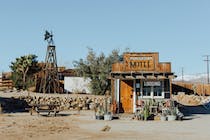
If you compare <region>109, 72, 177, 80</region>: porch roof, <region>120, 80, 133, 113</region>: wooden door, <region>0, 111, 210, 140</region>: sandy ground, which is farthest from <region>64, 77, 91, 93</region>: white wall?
<region>0, 111, 210, 140</region>: sandy ground

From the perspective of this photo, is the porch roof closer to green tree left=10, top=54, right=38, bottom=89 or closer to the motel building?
the motel building

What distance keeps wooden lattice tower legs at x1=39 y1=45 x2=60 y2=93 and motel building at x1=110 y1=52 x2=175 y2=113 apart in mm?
17545

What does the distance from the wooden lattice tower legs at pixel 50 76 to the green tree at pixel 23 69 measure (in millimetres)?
2587

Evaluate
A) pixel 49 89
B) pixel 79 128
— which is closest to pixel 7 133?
pixel 79 128

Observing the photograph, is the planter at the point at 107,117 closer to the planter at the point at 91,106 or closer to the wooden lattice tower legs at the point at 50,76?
the planter at the point at 91,106

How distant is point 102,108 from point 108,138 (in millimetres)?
9874

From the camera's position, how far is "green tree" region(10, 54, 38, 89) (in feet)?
152

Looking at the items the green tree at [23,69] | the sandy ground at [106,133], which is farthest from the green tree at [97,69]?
the sandy ground at [106,133]

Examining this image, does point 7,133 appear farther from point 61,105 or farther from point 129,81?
point 61,105

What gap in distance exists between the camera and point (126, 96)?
2747cm

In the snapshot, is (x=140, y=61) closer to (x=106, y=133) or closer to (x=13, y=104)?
(x=106, y=133)

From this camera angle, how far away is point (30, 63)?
48844 millimetres

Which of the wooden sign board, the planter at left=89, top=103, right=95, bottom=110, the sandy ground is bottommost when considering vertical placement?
the sandy ground

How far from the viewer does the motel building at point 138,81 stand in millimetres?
26391
